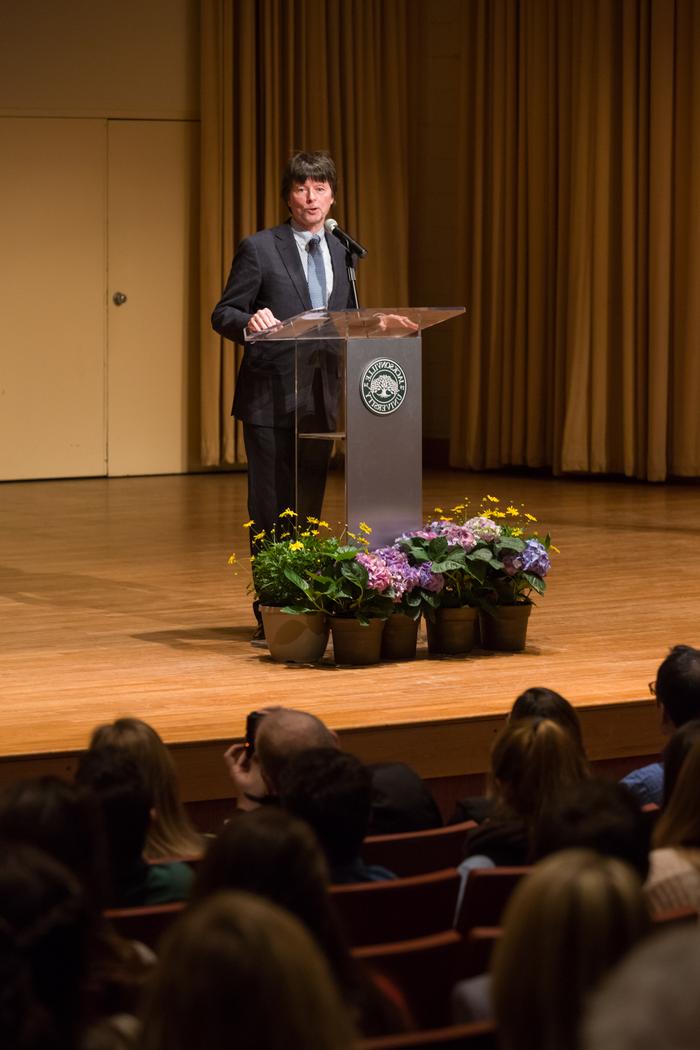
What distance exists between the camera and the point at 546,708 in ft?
10.5

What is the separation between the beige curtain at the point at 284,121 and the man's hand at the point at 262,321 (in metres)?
6.15

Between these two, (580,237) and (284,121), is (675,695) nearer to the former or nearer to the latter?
(580,237)

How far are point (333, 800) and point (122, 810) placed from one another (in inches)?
13.3

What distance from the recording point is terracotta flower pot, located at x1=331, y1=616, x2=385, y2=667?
4.66m

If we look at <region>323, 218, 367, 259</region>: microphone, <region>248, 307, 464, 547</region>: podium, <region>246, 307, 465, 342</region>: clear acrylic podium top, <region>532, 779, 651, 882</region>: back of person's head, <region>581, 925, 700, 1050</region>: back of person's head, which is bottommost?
<region>532, 779, 651, 882</region>: back of person's head

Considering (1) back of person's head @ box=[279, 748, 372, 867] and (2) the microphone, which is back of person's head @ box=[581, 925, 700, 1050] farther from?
(2) the microphone

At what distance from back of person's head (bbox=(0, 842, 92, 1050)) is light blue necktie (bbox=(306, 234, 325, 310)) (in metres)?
3.51

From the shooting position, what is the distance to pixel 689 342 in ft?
33.5

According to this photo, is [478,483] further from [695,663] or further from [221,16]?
[695,663]

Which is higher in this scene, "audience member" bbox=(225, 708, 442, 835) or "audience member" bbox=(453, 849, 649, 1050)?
"audience member" bbox=(453, 849, 649, 1050)

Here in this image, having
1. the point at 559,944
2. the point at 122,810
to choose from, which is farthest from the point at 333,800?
the point at 559,944

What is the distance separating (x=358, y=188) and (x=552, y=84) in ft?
4.86

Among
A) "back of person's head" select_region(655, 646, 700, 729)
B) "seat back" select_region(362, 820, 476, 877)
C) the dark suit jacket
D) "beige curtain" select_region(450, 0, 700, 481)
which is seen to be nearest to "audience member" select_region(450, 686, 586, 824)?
"seat back" select_region(362, 820, 476, 877)

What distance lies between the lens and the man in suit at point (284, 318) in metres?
4.82
